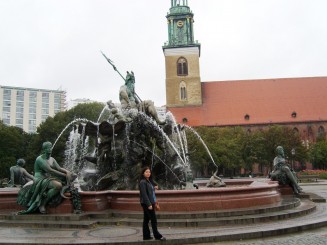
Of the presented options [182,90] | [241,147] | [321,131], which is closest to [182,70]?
[182,90]

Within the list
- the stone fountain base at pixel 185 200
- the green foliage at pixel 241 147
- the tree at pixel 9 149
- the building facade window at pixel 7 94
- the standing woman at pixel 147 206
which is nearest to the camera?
the standing woman at pixel 147 206

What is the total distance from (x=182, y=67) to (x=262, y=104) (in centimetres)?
1541

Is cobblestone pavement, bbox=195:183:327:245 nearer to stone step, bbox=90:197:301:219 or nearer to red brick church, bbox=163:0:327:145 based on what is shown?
stone step, bbox=90:197:301:219

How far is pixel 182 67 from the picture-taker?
6912 centimetres

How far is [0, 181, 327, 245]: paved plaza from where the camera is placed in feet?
24.0

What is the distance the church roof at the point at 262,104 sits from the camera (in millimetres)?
67375

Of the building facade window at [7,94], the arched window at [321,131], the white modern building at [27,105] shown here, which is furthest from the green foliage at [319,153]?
the building facade window at [7,94]

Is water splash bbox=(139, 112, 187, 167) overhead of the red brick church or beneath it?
beneath

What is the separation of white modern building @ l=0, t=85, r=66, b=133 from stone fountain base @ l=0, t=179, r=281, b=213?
4753 inches

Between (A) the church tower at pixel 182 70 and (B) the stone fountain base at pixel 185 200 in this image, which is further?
(A) the church tower at pixel 182 70

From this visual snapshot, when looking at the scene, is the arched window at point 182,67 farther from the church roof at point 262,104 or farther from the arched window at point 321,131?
the arched window at point 321,131

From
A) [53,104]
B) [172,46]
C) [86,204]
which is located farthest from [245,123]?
[53,104]

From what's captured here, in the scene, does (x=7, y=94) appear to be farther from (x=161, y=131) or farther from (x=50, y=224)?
(x=50, y=224)

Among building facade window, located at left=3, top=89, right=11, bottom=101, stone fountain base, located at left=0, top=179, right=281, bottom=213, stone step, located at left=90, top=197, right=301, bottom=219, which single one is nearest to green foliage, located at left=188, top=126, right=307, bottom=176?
stone fountain base, located at left=0, top=179, right=281, bottom=213
